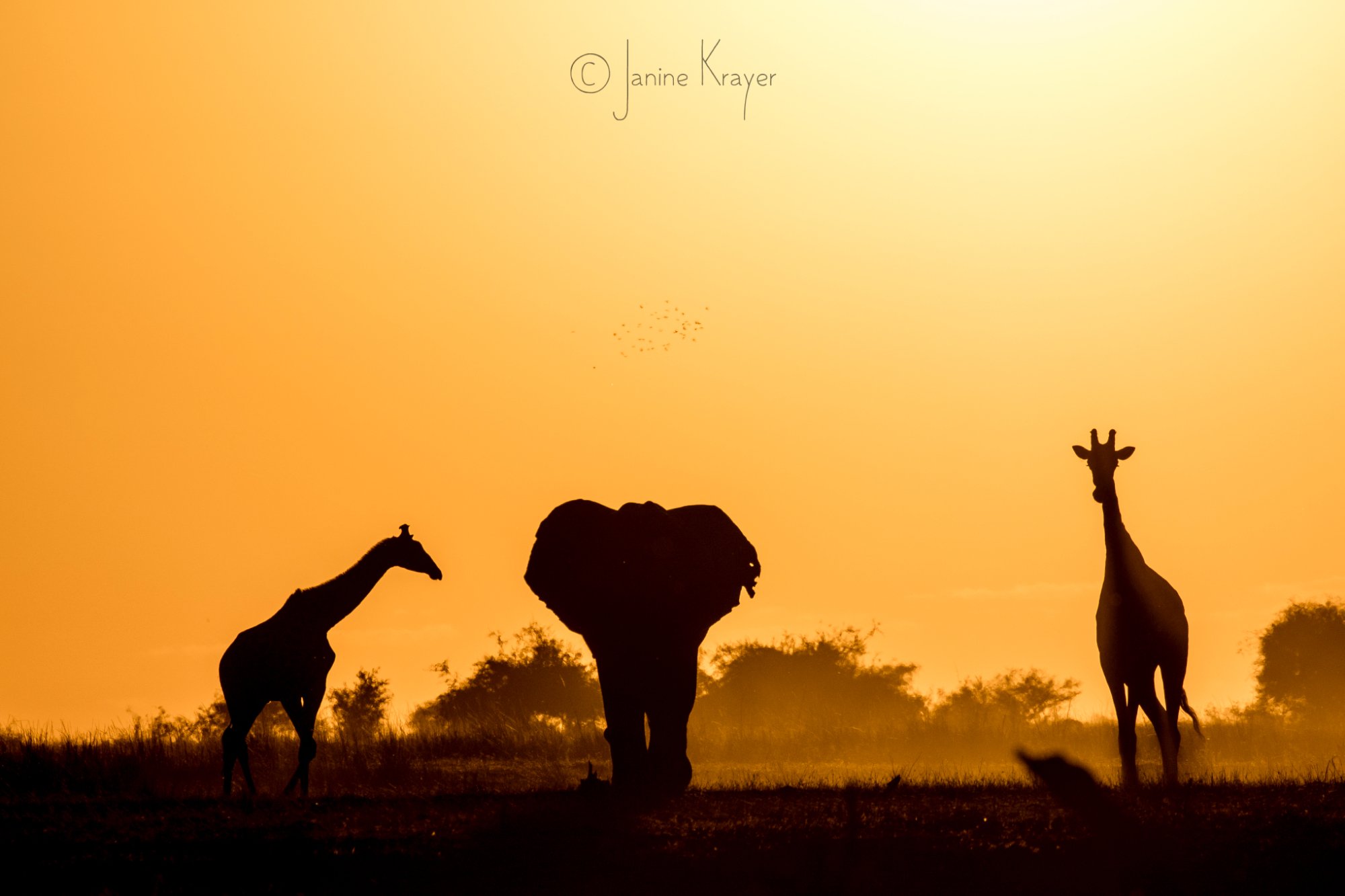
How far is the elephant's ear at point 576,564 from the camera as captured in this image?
18.4 metres

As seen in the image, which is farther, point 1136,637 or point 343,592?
point 343,592

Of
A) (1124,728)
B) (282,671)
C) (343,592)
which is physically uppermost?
(343,592)

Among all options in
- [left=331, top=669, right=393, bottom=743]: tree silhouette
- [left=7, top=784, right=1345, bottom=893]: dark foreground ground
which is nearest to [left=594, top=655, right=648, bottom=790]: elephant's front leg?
[left=7, top=784, right=1345, bottom=893]: dark foreground ground

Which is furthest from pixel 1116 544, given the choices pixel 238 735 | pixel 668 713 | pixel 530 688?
pixel 530 688

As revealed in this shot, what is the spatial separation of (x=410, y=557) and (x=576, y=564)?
13.1 ft

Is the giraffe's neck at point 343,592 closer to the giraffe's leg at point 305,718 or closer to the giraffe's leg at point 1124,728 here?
the giraffe's leg at point 305,718

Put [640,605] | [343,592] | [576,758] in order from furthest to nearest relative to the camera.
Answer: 1. [576,758]
2. [343,592]
3. [640,605]

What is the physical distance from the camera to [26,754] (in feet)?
70.1

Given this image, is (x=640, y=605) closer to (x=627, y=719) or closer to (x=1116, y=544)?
(x=627, y=719)

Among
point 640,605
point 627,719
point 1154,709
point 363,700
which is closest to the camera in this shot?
point 627,719

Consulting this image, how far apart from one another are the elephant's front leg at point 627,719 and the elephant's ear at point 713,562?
121cm

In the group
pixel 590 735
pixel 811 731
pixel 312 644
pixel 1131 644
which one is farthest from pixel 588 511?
pixel 811 731

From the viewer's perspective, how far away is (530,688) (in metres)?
45.3

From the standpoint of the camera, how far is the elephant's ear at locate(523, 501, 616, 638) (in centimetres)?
1839
